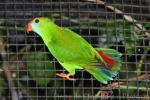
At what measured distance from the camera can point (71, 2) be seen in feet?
4.27

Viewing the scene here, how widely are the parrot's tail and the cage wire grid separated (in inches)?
2.7

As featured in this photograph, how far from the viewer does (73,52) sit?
1.19 metres

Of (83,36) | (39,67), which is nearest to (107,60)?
(83,36)

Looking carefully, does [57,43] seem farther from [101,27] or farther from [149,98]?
[149,98]

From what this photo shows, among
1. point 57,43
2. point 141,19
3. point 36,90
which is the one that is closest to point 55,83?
point 36,90

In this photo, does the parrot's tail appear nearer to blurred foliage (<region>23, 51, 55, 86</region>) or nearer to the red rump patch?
the red rump patch

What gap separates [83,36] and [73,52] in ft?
0.41

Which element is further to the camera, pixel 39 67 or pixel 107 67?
pixel 39 67

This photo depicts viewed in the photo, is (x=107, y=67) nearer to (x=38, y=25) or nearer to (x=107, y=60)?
(x=107, y=60)

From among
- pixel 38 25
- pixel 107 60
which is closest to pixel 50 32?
pixel 38 25

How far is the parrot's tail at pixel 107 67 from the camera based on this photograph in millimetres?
1194

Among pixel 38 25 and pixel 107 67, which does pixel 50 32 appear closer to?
pixel 38 25

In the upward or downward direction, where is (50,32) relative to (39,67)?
upward

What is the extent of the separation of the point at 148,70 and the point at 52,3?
0.34m
